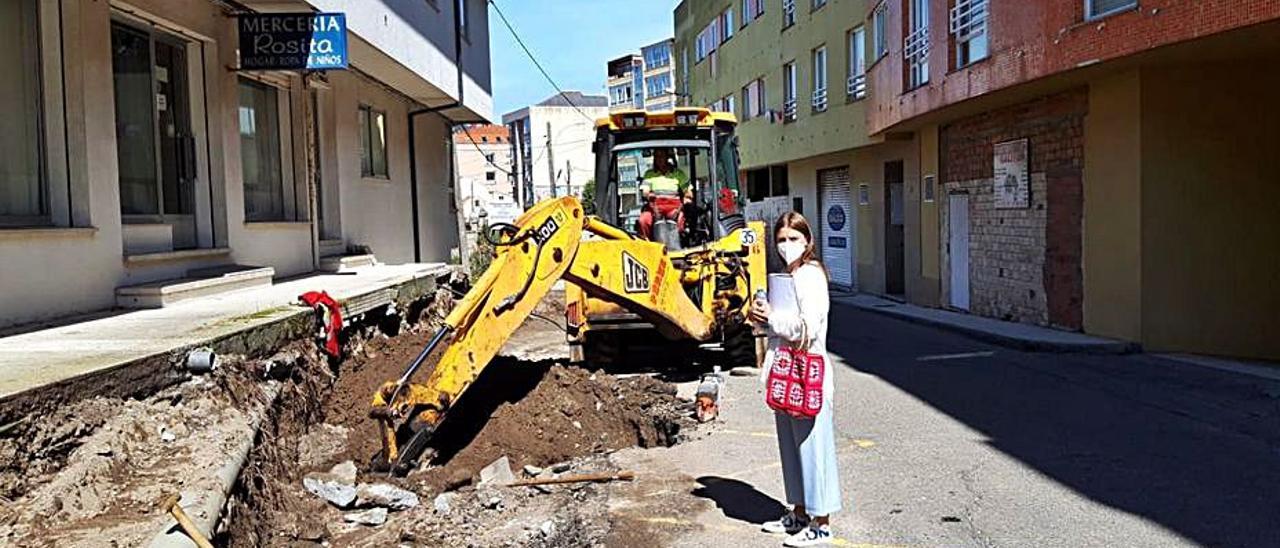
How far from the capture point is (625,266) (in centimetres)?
961

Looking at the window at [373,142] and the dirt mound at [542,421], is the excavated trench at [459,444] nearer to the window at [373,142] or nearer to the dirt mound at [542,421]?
the dirt mound at [542,421]

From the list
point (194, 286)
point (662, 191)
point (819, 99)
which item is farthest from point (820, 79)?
point (194, 286)

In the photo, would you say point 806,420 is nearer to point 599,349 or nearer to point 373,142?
point 599,349

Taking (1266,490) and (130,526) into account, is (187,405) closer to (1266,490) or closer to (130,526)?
(130,526)

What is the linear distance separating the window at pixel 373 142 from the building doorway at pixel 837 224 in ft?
42.7

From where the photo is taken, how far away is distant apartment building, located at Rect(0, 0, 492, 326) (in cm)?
812

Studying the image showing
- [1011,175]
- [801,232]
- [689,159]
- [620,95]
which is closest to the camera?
[801,232]

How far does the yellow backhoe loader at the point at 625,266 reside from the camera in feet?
22.7

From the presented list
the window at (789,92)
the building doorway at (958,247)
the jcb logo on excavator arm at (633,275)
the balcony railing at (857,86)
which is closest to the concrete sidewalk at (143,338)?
the jcb logo on excavator arm at (633,275)

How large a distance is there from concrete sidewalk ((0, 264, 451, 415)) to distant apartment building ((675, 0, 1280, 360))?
8.76m

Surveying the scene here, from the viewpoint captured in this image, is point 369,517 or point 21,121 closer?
point 369,517

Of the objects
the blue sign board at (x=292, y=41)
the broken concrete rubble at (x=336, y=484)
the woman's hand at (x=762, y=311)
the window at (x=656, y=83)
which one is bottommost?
the broken concrete rubble at (x=336, y=484)

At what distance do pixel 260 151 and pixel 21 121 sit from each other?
15.7ft

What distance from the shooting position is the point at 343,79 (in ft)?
50.3
